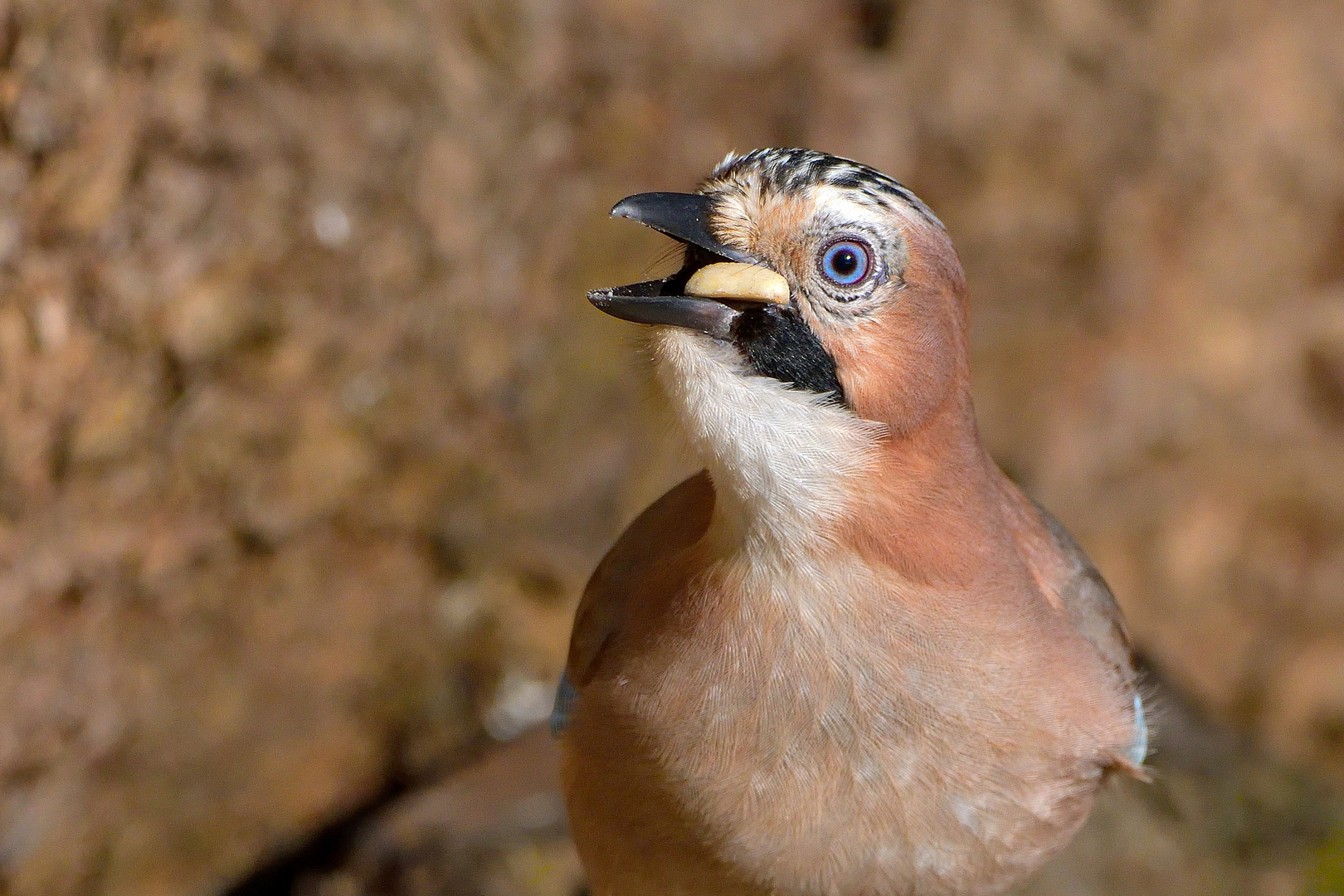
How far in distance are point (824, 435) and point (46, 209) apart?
2.84 m

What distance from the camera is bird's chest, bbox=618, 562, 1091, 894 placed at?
105 inches

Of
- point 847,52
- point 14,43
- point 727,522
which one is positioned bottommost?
point 727,522

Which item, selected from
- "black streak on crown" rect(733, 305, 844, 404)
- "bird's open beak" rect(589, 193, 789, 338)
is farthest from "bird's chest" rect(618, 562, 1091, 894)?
"bird's open beak" rect(589, 193, 789, 338)

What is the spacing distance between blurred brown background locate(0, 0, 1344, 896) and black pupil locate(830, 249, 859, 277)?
138cm

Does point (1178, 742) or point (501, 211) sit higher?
point (501, 211)

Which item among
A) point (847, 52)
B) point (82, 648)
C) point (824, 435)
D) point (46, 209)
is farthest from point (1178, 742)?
point (46, 209)

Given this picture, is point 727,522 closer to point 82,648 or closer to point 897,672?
point 897,672

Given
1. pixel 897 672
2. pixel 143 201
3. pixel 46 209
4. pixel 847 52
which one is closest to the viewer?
pixel 897 672

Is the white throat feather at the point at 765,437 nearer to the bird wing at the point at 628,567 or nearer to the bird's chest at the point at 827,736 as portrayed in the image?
the bird's chest at the point at 827,736

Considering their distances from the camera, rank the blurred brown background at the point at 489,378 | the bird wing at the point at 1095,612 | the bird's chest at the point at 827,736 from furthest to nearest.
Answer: the blurred brown background at the point at 489,378
the bird wing at the point at 1095,612
the bird's chest at the point at 827,736

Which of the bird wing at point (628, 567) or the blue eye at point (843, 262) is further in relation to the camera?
the bird wing at point (628, 567)

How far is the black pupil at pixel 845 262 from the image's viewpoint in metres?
2.54

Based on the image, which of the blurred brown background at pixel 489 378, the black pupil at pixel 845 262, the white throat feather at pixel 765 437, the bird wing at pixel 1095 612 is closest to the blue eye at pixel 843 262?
the black pupil at pixel 845 262

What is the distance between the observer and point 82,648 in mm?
4820
